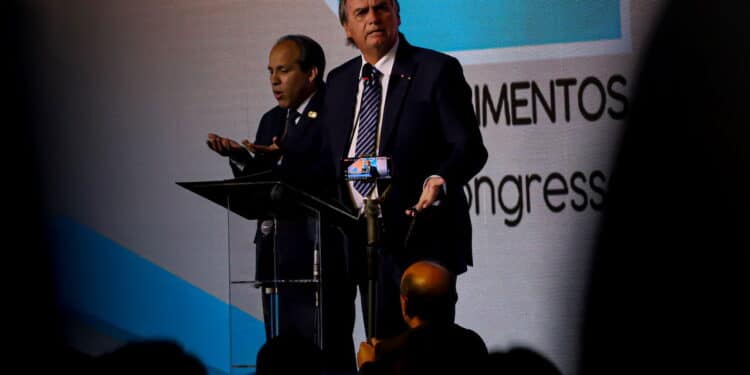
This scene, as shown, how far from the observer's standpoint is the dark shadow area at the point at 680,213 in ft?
14.7

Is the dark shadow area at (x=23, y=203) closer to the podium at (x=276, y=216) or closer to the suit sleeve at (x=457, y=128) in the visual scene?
the podium at (x=276, y=216)

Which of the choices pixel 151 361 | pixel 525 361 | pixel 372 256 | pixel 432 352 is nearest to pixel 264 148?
pixel 372 256

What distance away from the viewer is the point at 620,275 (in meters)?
4.56

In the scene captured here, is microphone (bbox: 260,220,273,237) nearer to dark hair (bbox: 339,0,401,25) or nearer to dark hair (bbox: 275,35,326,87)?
dark hair (bbox: 275,35,326,87)

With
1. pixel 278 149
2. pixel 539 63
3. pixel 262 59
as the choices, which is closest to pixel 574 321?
pixel 539 63

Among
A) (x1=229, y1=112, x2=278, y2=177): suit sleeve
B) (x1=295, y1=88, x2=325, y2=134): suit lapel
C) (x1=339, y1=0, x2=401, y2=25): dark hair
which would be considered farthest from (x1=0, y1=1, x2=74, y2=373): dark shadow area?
(x1=339, y1=0, x2=401, y2=25): dark hair

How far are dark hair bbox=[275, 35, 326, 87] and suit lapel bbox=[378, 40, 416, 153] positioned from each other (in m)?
0.49

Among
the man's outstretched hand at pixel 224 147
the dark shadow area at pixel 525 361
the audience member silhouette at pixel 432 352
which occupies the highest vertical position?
the man's outstretched hand at pixel 224 147

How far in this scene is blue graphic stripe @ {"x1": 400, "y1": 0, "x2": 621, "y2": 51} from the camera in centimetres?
470

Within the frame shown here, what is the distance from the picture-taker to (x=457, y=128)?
4.46 meters

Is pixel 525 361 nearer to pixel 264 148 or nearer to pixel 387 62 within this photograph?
pixel 387 62

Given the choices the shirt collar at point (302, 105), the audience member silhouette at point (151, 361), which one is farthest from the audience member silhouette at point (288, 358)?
the shirt collar at point (302, 105)

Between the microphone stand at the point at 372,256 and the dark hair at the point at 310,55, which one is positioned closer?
the microphone stand at the point at 372,256

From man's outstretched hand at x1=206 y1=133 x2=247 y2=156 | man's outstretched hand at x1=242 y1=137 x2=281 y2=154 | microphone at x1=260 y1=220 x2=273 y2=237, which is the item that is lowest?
microphone at x1=260 y1=220 x2=273 y2=237
